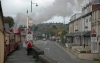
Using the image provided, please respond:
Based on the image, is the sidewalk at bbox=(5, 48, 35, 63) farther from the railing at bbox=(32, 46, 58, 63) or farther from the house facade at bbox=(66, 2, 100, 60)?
the house facade at bbox=(66, 2, 100, 60)

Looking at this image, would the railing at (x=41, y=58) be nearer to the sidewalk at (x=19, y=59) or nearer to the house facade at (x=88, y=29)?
the sidewalk at (x=19, y=59)

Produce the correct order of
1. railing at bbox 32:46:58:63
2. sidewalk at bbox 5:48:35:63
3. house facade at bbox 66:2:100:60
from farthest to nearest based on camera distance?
house facade at bbox 66:2:100:60, sidewalk at bbox 5:48:35:63, railing at bbox 32:46:58:63

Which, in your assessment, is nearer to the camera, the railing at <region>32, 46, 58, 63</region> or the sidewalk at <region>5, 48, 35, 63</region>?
the railing at <region>32, 46, 58, 63</region>

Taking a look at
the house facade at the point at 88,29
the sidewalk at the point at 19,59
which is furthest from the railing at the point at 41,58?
the house facade at the point at 88,29

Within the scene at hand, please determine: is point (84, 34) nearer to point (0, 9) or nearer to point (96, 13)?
point (96, 13)

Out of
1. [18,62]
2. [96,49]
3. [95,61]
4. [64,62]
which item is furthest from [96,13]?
[18,62]

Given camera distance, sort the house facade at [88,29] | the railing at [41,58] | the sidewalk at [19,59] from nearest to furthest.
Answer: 1. the railing at [41,58]
2. the sidewalk at [19,59]
3. the house facade at [88,29]

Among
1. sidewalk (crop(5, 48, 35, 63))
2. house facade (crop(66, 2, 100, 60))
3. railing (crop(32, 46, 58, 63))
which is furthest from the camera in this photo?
house facade (crop(66, 2, 100, 60))

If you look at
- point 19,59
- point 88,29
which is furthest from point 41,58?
point 88,29

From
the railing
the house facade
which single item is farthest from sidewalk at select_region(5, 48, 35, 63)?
the house facade

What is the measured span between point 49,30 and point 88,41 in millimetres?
130445

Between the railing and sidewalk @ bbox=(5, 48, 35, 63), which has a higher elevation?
the railing

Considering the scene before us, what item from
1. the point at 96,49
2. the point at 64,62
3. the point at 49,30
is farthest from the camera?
the point at 49,30

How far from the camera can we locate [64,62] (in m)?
41.2
